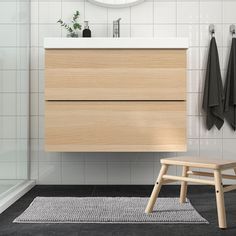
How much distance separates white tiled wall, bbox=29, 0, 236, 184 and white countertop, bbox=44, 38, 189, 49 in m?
0.50

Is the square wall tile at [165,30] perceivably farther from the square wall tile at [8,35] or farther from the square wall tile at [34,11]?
the square wall tile at [8,35]

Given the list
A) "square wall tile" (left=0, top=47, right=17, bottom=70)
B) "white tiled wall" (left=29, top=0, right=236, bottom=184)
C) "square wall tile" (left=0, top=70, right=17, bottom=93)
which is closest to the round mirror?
"white tiled wall" (left=29, top=0, right=236, bottom=184)

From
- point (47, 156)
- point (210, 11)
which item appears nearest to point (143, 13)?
point (210, 11)

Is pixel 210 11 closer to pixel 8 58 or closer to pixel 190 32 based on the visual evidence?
pixel 190 32

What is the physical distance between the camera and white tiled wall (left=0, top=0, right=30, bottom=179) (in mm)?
2471

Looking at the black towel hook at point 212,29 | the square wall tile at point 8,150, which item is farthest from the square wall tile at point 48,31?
the black towel hook at point 212,29

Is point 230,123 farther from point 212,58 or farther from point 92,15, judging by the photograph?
point 92,15

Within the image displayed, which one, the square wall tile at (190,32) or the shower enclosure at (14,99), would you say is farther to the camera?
the square wall tile at (190,32)

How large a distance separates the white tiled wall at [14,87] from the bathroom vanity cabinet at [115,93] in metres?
0.22

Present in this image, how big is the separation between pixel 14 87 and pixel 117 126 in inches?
27.2

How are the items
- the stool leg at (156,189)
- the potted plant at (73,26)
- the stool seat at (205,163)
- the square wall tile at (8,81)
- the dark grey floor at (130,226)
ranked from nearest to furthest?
1. the dark grey floor at (130,226)
2. the stool seat at (205,163)
3. the stool leg at (156,189)
4. the square wall tile at (8,81)
5. the potted plant at (73,26)

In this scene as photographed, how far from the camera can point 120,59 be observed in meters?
2.74

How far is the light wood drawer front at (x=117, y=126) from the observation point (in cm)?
274

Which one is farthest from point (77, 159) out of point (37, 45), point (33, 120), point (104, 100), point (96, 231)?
point (96, 231)
